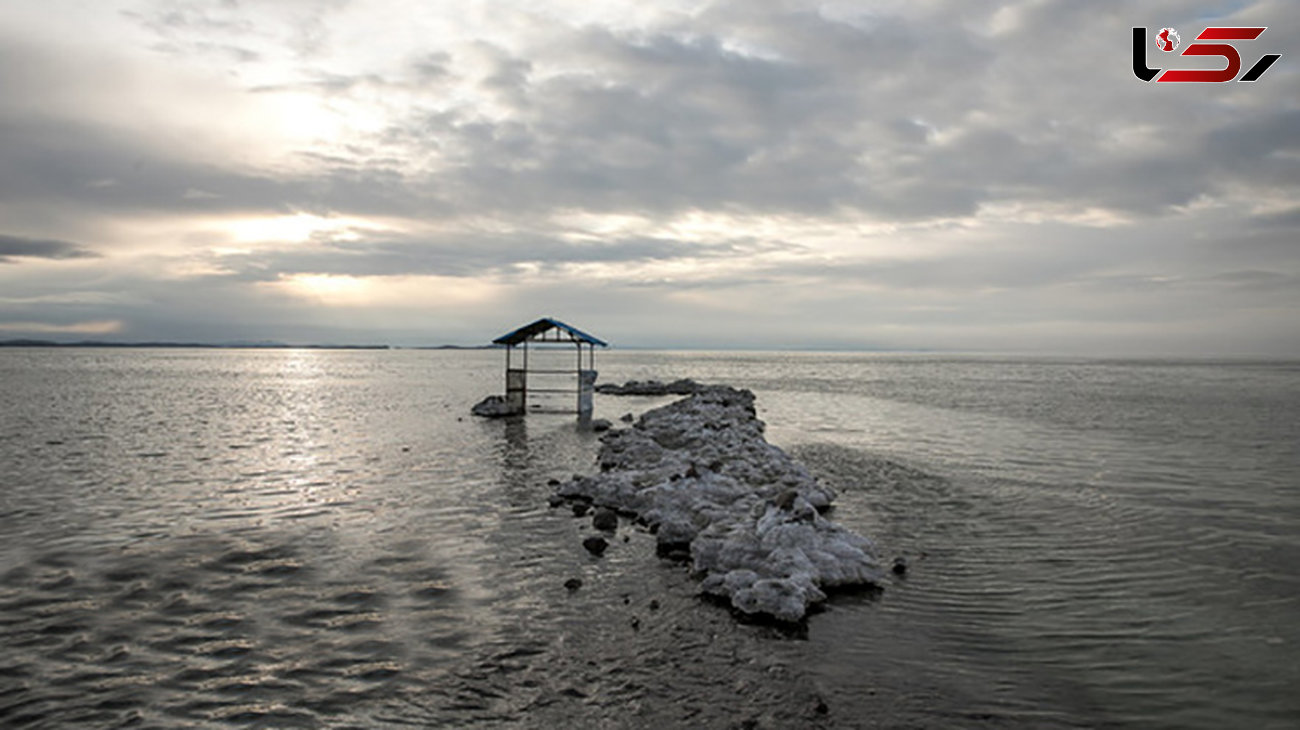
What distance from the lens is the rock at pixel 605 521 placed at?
15117 millimetres

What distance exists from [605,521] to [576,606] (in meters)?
4.55

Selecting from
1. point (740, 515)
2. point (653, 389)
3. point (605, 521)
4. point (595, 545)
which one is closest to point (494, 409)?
point (605, 521)

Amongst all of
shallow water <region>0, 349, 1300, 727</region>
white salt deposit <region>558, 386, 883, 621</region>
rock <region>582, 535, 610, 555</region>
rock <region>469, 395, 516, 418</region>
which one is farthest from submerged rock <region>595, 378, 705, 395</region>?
rock <region>582, 535, 610, 555</region>

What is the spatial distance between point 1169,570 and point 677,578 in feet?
30.2

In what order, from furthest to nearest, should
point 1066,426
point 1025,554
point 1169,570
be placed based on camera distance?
point 1066,426
point 1025,554
point 1169,570

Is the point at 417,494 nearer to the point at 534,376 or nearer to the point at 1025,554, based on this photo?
the point at 1025,554

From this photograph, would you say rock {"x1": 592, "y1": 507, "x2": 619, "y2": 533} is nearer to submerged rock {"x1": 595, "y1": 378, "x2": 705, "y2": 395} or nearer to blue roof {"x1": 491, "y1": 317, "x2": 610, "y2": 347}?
blue roof {"x1": 491, "y1": 317, "x2": 610, "y2": 347}

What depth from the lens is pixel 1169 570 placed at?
13.0 meters

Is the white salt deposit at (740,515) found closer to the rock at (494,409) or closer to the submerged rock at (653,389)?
the rock at (494,409)

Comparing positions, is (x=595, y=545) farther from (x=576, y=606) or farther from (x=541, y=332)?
(x=541, y=332)

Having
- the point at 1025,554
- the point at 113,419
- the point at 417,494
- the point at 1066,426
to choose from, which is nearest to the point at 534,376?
the point at 113,419

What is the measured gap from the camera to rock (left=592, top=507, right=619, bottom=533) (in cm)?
1512

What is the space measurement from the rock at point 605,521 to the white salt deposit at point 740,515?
0.77 meters

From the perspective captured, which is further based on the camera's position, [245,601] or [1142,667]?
[245,601]
